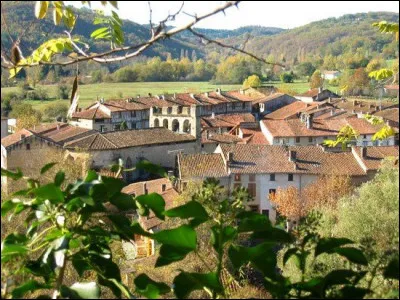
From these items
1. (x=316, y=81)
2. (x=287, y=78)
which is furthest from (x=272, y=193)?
(x=287, y=78)

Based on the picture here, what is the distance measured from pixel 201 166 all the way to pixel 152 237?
16929 millimetres

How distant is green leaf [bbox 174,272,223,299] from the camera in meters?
1.29

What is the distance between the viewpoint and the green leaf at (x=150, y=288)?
1.29 m

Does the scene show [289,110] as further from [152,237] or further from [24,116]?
[152,237]

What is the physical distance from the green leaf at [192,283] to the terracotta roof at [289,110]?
32.5 meters

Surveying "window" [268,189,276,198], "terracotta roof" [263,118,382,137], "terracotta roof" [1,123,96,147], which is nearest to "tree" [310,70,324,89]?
"terracotta roof" [263,118,382,137]

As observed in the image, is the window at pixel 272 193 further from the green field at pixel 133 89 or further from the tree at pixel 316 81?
the tree at pixel 316 81

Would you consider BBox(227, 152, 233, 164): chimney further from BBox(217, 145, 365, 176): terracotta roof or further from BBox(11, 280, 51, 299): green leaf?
BBox(11, 280, 51, 299): green leaf

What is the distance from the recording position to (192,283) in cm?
130

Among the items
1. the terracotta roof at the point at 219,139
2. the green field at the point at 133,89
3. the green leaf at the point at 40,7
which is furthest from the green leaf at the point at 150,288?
the green field at the point at 133,89

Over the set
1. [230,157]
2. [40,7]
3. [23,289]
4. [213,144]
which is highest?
[40,7]

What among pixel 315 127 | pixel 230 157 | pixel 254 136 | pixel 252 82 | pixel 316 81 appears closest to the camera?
pixel 230 157

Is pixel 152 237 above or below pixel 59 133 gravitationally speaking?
above

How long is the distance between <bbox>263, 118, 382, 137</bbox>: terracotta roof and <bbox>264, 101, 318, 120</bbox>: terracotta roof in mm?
6229
